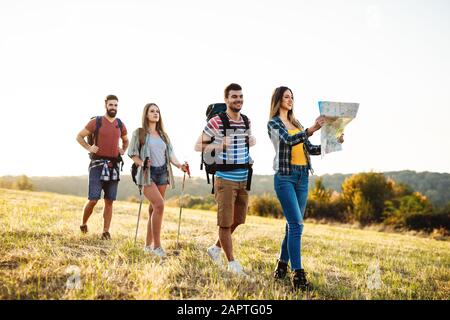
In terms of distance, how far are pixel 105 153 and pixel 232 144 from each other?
3.56 m

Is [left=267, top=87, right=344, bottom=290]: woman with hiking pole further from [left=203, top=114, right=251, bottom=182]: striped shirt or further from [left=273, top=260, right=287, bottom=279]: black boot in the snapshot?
[left=203, top=114, right=251, bottom=182]: striped shirt

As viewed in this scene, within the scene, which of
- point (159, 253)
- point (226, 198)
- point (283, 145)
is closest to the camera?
point (283, 145)

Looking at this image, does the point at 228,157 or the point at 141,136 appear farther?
the point at 141,136

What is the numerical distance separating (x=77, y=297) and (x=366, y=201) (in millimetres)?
32188

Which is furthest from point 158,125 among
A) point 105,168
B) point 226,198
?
point 226,198

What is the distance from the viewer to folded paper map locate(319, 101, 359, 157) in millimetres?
4543

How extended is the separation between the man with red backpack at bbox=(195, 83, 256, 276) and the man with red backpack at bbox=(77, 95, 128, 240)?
121 inches

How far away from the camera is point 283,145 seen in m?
5.01

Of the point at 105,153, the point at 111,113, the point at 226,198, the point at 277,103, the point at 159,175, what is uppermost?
the point at 111,113

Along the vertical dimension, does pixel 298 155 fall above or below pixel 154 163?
above

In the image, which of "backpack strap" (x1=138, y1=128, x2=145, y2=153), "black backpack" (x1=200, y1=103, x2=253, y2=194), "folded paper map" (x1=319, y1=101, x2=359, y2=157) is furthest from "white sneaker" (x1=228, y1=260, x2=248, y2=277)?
"backpack strap" (x1=138, y1=128, x2=145, y2=153)

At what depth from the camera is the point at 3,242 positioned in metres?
6.35

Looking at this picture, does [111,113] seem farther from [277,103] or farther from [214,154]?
[277,103]
